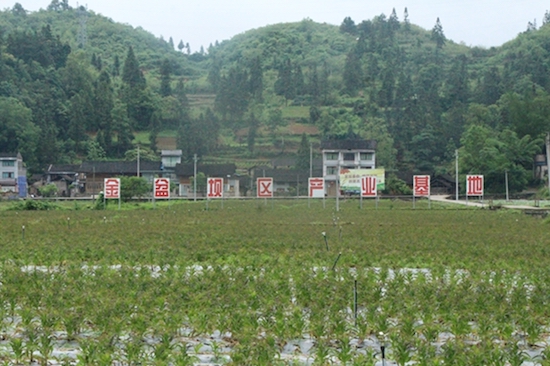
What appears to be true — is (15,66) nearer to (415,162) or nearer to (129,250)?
(415,162)

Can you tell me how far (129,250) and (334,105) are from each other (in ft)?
314

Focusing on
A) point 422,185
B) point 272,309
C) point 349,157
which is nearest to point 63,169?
point 349,157

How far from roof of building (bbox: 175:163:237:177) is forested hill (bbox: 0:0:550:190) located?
39.7 feet

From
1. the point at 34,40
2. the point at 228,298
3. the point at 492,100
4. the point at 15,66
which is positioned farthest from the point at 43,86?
the point at 228,298

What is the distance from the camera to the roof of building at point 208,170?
7344 cm

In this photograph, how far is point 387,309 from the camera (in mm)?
10430

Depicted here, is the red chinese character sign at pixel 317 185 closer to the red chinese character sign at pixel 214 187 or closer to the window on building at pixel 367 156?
the red chinese character sign at pixel 214 187

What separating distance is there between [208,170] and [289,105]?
43.1 m

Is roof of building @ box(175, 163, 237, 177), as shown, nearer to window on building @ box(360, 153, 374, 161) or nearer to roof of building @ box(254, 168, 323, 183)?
roof of building @ box(254, 168, 323, 183)

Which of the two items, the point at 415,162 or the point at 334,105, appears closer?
the point at 415,162

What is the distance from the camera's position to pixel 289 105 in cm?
11481

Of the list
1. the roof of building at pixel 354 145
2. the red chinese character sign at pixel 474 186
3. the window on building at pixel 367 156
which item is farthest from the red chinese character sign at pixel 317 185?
the window on building at pixel 367 156

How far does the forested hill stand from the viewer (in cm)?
8181

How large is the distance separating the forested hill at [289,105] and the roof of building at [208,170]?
12.1 meters
